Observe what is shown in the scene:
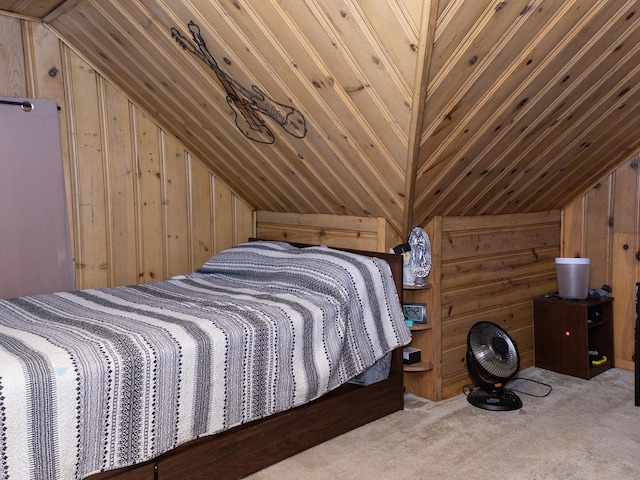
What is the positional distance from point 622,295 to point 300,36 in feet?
8.59

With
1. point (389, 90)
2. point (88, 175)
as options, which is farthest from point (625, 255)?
point (88, 175)

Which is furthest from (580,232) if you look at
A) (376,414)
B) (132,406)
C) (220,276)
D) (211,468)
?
(132,406)

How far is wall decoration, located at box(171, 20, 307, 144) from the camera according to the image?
8.49ft

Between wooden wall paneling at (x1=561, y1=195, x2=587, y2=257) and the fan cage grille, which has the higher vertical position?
wooden wall paneling at (x1=561, y1=195, x2=587, y2=257)

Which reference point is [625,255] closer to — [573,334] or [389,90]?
[573,334]

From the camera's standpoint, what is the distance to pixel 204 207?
12.1 feet

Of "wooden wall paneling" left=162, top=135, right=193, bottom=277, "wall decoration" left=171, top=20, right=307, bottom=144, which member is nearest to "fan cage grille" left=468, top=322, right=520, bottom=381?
"wall decoration" left=171, top=20, right=307, bottom=144

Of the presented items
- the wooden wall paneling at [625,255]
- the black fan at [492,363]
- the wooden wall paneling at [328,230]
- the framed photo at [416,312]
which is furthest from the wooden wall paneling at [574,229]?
the wooden wall paneling at [328,230]

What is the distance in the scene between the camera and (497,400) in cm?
301

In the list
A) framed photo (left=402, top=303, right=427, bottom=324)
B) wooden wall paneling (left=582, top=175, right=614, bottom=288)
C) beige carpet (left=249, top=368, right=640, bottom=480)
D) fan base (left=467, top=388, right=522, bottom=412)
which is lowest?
beige carpet (left=249, top=368, right=640, bottom=480)

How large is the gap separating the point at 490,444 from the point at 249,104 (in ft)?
6.08

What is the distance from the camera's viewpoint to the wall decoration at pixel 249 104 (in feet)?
8.49

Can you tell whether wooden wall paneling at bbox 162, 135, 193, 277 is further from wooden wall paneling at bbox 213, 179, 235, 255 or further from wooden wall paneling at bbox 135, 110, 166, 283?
wooden wall paneling at bbox 213, 179, 235, 255

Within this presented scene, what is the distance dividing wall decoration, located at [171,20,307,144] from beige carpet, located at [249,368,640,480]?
4.66 ft
